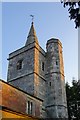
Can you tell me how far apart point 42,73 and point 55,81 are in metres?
2.46

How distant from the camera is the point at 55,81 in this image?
1211 inches

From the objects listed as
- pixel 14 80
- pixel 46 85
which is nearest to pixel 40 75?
pixel 46 85

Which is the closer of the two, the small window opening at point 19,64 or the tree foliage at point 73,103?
the small window opening at point 19,64

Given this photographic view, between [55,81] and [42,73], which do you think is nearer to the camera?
[55,81]

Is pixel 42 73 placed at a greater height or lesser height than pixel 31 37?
lesser

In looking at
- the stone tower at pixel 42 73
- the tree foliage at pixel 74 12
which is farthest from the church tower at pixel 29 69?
the tree foliage at pixel 74 12

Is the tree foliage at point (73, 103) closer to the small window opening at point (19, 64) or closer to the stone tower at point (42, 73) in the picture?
the stone tower at point (42, 73)

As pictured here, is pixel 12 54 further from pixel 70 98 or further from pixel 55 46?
pixel 70 98

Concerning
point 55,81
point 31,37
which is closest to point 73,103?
point 55,81

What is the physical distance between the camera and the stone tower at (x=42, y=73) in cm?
2862

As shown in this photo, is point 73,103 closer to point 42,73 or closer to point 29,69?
point 42,73

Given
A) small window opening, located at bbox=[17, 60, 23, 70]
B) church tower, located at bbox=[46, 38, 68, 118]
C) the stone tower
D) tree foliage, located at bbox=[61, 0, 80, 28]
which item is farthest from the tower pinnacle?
tree foliage, located at bbox=[61, 0, 80, 28]

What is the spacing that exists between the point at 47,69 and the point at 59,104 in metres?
6.36

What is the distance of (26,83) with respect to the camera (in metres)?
29.2
